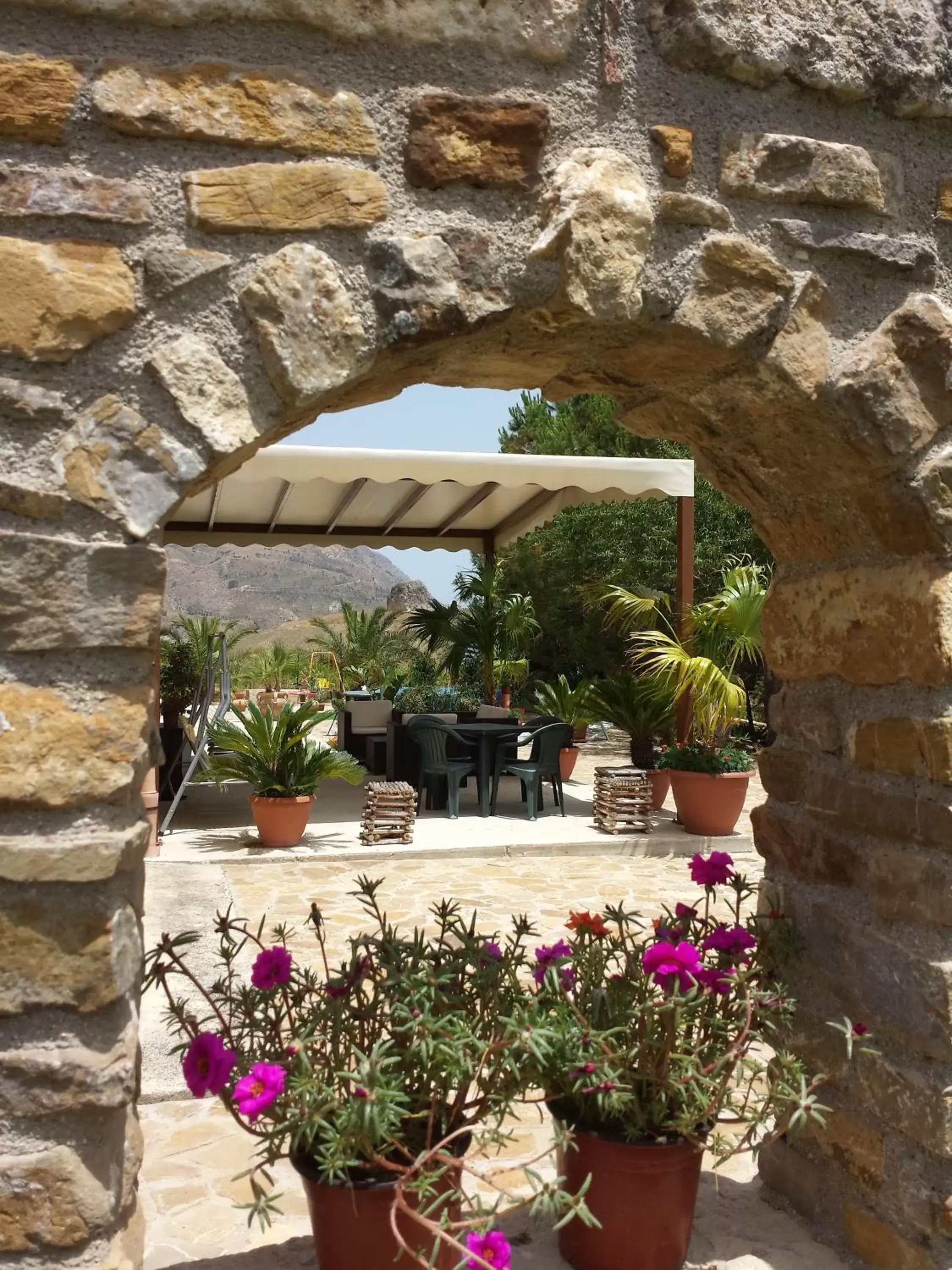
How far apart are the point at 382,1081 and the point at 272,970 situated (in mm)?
353

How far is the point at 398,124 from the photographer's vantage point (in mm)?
1610

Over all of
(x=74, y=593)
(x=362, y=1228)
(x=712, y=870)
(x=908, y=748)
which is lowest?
(x=362, y=1228)

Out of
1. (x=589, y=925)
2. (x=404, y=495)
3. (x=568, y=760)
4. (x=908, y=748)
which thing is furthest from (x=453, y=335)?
(x=568, y=760)

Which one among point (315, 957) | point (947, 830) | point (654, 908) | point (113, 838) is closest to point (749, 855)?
point (654, 908)

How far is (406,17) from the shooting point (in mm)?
1592

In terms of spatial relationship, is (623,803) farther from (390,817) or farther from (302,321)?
(302,321)

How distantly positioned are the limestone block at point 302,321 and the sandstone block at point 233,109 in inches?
6.7

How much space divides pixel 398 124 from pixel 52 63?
1.62 ft

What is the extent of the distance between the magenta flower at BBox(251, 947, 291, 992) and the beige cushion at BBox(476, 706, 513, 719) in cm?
602

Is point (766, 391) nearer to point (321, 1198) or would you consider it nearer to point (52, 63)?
point (52, 63)

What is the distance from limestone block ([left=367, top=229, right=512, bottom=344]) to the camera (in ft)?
5.17

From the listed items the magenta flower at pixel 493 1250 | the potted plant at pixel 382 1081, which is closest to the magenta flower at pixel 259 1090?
the potted plant at pixel 382 1081

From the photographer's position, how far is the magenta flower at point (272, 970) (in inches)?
74.1

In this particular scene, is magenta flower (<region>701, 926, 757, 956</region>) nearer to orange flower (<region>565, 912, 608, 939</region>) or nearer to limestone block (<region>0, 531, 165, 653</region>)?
orange flower (<region>565, 912, 608, 939</region>)
